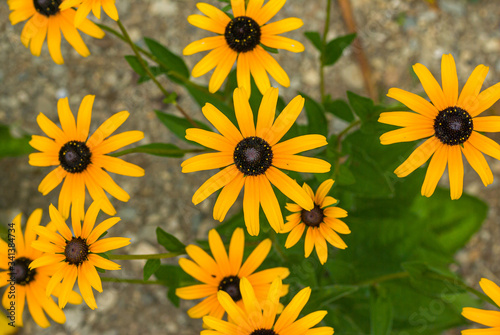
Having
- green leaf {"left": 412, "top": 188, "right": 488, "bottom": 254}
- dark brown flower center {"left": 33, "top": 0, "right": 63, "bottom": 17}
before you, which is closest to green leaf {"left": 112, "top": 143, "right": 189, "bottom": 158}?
dark brown flower center {"left": 33, "top": 0, "right": 63, "bottom": 17}

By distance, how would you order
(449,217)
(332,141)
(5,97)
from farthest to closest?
(5,97), (449,217), (332,141)

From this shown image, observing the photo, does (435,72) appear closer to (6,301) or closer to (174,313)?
(174,313)

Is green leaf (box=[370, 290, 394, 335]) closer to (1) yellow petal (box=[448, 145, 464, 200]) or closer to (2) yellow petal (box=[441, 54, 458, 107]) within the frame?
(1) yellow petal (box=[448, 145, 464, 200])

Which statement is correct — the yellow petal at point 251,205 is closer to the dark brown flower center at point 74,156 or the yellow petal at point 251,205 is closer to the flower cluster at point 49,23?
the dark brown flower center at point 74,156

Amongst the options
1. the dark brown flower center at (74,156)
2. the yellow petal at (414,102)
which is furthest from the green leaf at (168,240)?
the yellow petal at (414,102)

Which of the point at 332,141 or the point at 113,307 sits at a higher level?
the point at 332,141

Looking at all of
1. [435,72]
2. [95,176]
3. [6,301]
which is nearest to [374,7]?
[435,72]
